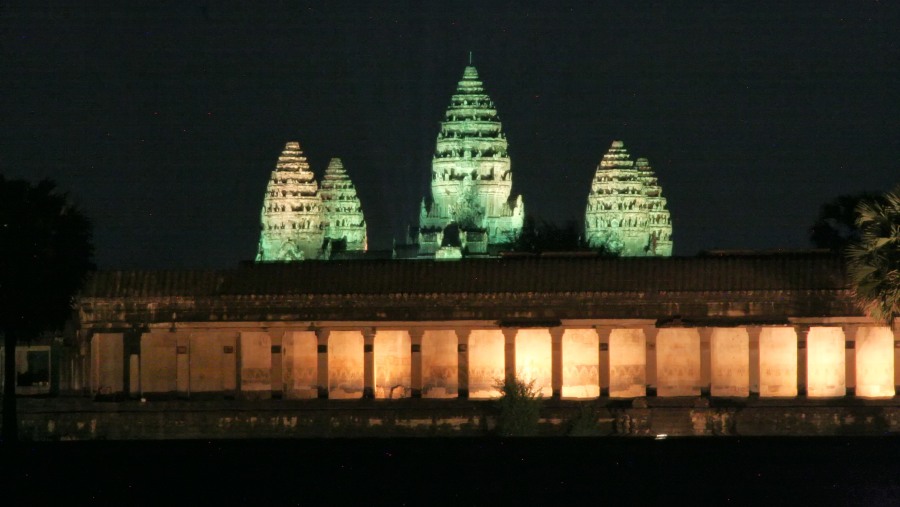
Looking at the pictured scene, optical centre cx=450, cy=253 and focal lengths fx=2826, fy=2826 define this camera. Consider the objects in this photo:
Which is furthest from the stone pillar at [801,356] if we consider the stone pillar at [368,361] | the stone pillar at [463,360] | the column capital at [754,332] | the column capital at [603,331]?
the stone pillar at [368,361]

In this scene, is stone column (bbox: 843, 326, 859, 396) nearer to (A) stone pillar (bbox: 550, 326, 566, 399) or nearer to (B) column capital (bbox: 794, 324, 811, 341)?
(B) column capital (bbox: 794, 324, 811, 341)

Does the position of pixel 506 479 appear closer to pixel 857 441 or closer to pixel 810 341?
pixel 857 441

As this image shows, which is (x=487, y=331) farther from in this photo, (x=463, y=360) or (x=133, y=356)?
(x=133, y=356)

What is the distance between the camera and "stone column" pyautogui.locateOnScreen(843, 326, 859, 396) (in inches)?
3632

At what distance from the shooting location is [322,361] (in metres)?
94.8

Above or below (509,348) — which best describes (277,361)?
below

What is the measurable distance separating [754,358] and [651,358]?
11.1ft

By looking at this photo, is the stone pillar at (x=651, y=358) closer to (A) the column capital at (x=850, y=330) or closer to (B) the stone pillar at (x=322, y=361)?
(A) the column capital at (x=850, y=330)

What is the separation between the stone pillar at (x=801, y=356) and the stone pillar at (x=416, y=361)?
1250cm

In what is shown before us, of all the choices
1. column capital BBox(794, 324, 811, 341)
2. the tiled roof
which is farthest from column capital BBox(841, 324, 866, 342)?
the tiled roof

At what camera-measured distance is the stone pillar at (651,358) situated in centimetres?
9288

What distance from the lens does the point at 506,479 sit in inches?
2623

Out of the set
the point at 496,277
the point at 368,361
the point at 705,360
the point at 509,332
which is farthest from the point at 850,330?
the point at 368,361

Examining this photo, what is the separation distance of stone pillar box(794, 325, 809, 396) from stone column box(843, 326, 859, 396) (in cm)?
133
